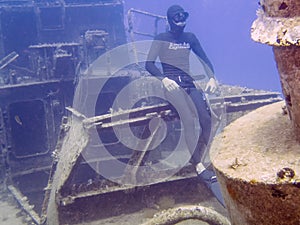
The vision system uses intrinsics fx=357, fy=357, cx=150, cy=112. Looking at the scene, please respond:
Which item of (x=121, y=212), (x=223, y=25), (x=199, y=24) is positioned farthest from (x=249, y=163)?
(x=223, y=25)

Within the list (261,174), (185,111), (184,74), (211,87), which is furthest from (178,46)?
(261,174)

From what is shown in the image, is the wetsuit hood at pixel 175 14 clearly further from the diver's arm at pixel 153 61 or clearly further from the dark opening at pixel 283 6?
the dark opening at pixel 283 6

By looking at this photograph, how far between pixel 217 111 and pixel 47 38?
795 cm

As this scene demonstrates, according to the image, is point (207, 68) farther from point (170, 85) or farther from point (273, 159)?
point (273, 159)

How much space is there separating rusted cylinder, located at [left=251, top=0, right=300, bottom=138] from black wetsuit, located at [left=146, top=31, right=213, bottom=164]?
3.77 metres

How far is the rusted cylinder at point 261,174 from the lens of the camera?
4.25ft

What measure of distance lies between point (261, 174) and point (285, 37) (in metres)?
0.51

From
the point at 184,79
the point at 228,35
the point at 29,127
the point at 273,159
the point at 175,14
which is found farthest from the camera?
the point at 228,35

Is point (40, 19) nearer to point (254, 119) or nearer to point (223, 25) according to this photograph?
point (254, 119)

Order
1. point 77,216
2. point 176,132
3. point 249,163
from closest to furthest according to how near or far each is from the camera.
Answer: point 249,163, point 77,216, point 176,132

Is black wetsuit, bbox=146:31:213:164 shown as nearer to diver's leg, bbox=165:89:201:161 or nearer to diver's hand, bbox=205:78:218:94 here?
diver's leg, bbox=165:89:201:161

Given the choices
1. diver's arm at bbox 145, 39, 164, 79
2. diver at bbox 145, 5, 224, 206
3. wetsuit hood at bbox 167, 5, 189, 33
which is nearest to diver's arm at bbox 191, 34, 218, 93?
diver at bbox 145, 5, 224, 206

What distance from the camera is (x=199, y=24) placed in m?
81.8

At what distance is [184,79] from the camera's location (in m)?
6.25
